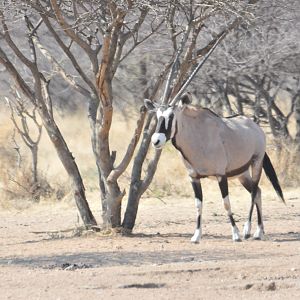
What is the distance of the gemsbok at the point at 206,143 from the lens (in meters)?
12.4

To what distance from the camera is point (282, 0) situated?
17.2 m

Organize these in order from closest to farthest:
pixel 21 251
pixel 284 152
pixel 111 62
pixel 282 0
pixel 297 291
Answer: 1. pixel 297 291
2. pixel 21 251
3. pixel 111 62
4. pixel 282 0
5. pixel 284 152

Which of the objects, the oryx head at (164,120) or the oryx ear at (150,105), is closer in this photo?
the oryx head at (164,120)

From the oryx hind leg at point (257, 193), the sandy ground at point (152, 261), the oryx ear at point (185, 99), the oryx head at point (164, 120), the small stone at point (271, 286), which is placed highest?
the oryx ear at point (185, 99)

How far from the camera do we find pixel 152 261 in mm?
10641

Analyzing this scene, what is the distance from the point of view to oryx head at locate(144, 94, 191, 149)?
11913 millimetres

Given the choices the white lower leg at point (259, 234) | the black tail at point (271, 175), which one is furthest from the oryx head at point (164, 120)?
the black tail at point (271, 175)

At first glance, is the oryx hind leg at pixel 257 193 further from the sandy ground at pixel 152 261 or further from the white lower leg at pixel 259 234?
the sandy ground at pixel 152 261

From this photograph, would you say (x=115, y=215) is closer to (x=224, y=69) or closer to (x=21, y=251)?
(x=21, y=251)

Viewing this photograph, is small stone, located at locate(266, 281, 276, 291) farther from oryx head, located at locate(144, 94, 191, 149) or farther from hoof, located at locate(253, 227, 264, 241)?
hoof, located at locate(253, 227, 264, 241)

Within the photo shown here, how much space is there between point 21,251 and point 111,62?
2790 mm

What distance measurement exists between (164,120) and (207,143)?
85 centimetres

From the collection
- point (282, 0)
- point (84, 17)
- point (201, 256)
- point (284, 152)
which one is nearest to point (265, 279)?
point (201, 256)

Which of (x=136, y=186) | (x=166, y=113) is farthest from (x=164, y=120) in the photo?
(x=136, y=186)
